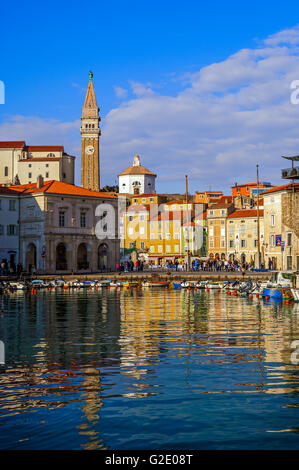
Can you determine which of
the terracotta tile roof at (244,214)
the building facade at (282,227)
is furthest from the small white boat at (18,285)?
the terracotta tile roof at (244,214)

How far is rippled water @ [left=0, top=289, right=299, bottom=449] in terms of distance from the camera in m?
10.6

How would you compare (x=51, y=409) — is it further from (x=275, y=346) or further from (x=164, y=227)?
(x=164, y=227)

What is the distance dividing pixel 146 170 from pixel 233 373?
122895mm

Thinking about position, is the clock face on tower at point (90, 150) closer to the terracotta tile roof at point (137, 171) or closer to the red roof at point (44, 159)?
the terracotta tile roof at point (137, 171)

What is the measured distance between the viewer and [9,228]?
7488 centimetres

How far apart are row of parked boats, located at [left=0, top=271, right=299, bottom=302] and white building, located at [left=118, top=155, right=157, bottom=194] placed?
2778 inches

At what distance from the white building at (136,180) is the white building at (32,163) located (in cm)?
1760

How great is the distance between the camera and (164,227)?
101188 millimetres

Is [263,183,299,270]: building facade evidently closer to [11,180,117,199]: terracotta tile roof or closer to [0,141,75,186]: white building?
[11,180,117,199]: terracotta tile roof

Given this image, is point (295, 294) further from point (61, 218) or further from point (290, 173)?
point (61, 218)

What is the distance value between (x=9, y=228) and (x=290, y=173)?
116 ft

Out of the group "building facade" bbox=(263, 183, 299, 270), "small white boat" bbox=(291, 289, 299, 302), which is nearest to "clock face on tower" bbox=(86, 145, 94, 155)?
"building facade" bbox=(263, 183, 299, 270)

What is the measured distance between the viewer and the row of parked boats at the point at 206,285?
144 ft
